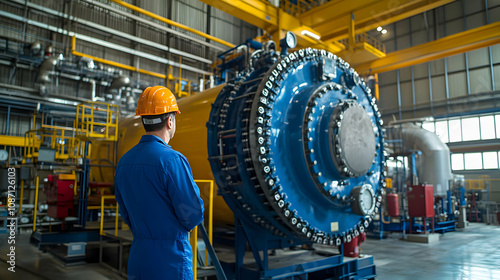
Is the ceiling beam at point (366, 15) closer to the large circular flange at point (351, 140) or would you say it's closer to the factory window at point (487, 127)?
the large circular flange at point (351, 140)

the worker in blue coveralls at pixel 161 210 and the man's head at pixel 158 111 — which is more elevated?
the man's head at pixel 158 111

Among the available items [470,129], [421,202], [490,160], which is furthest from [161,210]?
[490,160]

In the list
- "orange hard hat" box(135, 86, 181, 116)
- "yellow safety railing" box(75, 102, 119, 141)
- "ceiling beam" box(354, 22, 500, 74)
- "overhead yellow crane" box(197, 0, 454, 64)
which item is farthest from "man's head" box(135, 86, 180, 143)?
"ceiling beam" box(354, 22, 500, 74)

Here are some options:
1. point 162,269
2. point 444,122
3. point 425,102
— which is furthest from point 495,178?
point 162,269

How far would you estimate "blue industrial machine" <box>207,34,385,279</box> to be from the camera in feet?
11.6

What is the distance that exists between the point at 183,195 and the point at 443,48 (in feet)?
37.3

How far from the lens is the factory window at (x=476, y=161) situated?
1856 cm

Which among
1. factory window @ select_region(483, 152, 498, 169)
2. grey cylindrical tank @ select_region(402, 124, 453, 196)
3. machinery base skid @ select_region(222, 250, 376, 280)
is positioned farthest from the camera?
factory window @ select_region(483, 152, 498, 169)

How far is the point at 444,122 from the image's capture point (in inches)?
794

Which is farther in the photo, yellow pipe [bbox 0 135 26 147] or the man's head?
yellow pipe [bbox 0 135 26 147]

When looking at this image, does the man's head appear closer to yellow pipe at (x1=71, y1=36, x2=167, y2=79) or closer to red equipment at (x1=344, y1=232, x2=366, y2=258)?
red equipment at (x1=344, y1=232, x2=366, y2=258)

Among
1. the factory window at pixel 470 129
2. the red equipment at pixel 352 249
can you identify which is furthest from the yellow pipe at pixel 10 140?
the factory window at pixel 470 129

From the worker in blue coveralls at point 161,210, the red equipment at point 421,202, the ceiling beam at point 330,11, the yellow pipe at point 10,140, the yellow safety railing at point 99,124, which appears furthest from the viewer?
the yellow pipe at point 10,140

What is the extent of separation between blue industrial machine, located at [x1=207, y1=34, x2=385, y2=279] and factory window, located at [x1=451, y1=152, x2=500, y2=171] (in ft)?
59.8
